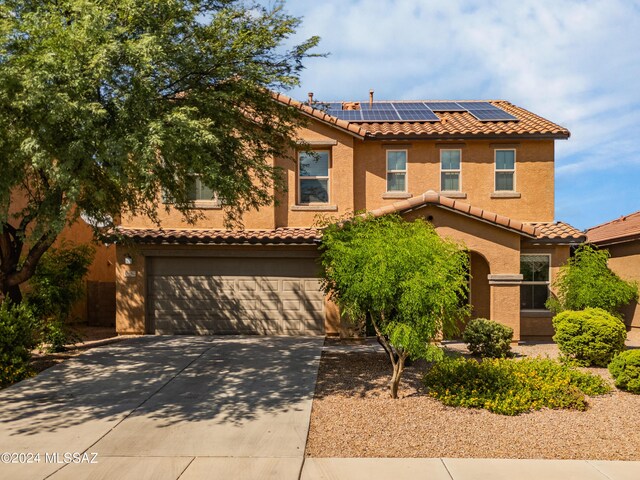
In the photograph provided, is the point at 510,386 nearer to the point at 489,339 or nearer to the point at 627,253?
the point at 489,339

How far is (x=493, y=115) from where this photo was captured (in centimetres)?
1817

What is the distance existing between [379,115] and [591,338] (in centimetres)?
1065

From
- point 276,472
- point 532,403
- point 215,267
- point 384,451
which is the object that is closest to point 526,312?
point 532,403

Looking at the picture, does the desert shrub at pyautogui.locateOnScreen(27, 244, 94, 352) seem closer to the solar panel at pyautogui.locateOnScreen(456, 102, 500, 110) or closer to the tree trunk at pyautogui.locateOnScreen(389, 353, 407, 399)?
the tree trunk at pyautogui.locateOnScreen(389, 353, 407, 399)

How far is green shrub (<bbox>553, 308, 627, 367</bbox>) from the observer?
11.6 meters

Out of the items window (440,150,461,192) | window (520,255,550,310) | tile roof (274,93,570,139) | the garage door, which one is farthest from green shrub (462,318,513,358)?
tile roof (274,93,570,139)

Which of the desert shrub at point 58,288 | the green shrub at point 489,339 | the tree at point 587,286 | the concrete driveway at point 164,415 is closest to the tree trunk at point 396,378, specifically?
the concrete driveway at point 164,415

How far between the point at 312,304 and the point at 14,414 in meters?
9.05

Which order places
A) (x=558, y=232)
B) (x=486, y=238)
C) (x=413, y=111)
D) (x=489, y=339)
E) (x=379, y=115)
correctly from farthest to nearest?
(x=413, y=111)
(x=379, y=115)
(x=558, y=232)
(x=486, y=238)
(x=489, y=339)

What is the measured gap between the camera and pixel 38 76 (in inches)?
298

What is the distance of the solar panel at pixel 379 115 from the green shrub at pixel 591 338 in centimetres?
925

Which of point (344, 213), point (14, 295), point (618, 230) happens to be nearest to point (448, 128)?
point (344, 213)

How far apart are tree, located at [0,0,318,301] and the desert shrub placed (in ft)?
12.5

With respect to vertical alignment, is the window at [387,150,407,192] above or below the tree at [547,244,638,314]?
above
